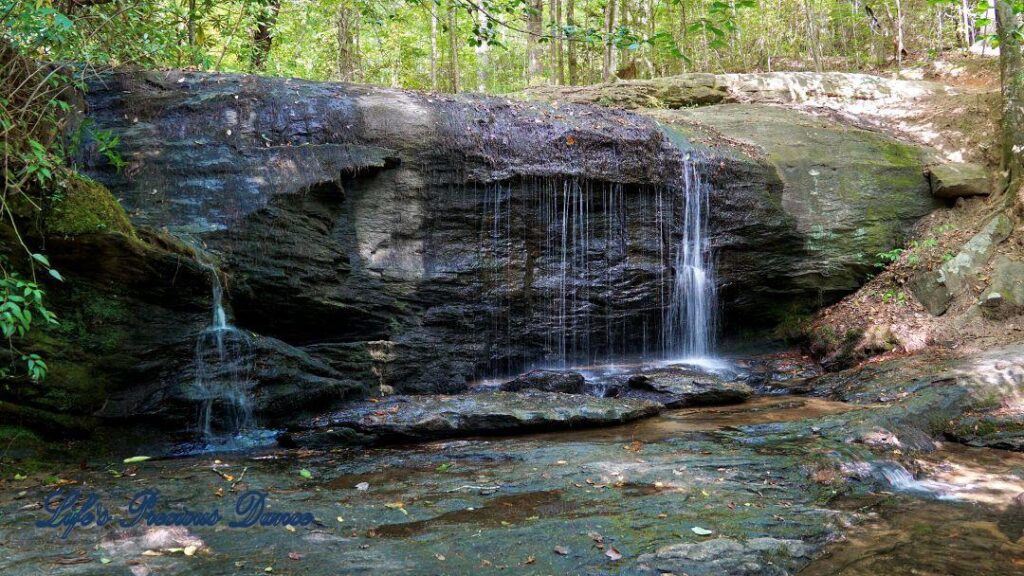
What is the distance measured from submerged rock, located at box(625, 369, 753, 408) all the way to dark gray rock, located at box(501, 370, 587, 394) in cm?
65

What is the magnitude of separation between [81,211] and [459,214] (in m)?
4.44

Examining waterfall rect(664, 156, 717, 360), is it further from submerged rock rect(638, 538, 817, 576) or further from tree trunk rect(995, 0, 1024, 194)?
submerged rock rect(638, 538, 817, 576)

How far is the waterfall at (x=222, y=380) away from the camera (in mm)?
6898

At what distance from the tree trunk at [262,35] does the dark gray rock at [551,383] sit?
303 inches

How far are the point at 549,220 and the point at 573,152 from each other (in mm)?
1007

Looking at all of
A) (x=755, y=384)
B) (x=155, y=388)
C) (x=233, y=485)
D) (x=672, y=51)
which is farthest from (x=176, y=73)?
(x=755, y=384)

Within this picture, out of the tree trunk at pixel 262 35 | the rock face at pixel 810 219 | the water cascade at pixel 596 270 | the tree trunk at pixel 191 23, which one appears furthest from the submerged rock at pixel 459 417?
the tree trunk at pixel 262 35

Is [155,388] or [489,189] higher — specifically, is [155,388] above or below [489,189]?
below

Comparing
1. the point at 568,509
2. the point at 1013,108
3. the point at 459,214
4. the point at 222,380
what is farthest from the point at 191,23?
the point at 1013,108

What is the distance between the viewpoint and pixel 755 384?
955 cm

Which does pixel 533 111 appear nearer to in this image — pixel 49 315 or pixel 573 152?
pixel 573 152

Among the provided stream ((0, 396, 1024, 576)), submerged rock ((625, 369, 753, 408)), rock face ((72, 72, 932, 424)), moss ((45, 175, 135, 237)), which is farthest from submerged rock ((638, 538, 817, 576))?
moss ((45, 175, 135, 237))

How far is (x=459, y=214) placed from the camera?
9.27m

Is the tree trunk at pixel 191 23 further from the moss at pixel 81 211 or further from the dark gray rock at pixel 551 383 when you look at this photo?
the dark gray rock at pixel 551 383
